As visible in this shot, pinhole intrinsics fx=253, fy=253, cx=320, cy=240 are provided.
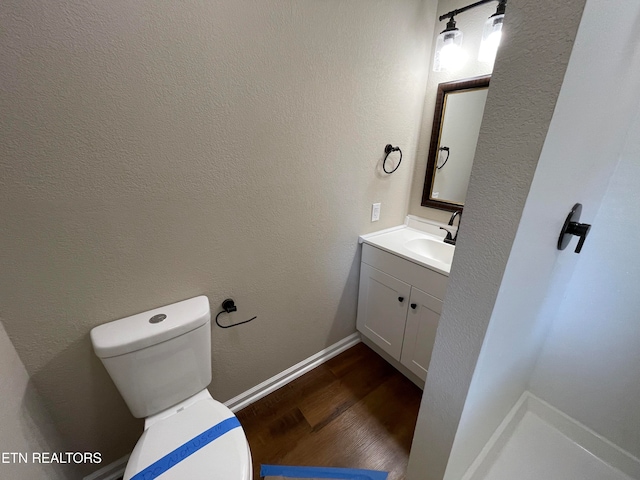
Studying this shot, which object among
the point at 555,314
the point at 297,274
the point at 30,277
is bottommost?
the point at 555,314

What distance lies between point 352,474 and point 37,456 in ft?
3.79

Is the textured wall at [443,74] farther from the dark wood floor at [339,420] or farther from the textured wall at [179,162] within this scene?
the dark wood floor at [339,420]

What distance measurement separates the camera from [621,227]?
3.38 ft

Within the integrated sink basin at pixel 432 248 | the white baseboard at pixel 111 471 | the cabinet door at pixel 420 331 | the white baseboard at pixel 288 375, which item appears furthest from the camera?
the integrated sink basin at pixel 432 248

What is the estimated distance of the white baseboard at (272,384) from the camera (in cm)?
111

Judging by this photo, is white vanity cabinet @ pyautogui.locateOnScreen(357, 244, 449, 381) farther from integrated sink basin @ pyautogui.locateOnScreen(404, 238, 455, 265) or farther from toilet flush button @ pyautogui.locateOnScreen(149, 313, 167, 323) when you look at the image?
toilet flush button @ pyautogui.locateOnScreen(149, 313, 167, 323)

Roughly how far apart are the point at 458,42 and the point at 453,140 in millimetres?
494

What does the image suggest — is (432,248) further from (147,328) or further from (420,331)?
(147,328)

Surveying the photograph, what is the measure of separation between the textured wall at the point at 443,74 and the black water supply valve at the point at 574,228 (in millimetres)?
830

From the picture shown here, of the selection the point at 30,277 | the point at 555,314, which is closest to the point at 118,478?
the point at 30,277

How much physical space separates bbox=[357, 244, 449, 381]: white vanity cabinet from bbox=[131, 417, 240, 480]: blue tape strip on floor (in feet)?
3.26

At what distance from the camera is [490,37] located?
1.22 meters

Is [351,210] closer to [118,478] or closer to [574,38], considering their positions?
[574,38]

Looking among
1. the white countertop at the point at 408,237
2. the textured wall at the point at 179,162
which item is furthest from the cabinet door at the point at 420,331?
the textured wall at the point at 179,162
